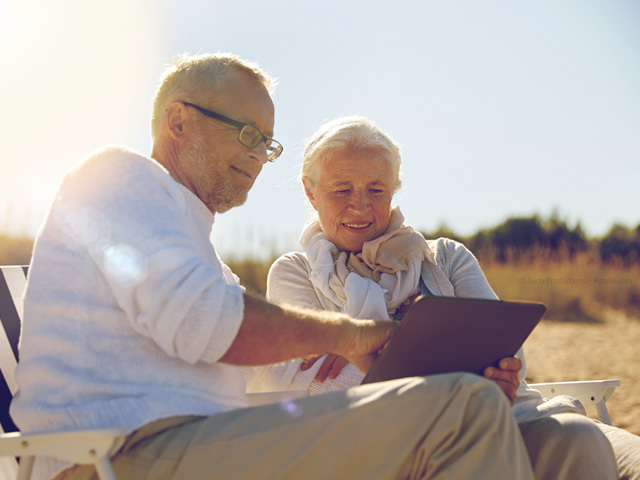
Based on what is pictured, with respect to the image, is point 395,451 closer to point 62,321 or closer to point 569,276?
point 62,321

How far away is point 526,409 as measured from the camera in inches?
109

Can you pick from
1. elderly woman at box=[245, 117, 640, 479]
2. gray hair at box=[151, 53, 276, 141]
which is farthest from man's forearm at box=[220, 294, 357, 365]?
gray hair at box=[151, 53, 276, 141]

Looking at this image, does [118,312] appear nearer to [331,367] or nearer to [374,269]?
[331,367]

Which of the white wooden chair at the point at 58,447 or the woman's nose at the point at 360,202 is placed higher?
the woman's nose at the point at 360,202

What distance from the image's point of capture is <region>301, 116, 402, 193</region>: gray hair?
3215mm

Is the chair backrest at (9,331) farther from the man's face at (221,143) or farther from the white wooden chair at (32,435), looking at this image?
the man's face at (221,143)

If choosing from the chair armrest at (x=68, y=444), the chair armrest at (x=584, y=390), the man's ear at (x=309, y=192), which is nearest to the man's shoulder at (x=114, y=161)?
the chair armrest at (x=68, y=444)

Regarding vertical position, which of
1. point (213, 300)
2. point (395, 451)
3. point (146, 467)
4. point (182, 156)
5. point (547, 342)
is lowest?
point (547, 342)

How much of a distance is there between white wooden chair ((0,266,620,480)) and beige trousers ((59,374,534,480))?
225 millimetres

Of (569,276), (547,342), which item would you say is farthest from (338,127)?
(569,276)

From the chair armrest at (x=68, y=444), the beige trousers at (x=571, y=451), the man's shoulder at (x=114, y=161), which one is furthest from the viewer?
the beige trousers at (x=571, y=451)

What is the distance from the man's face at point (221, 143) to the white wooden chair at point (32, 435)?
0.86m

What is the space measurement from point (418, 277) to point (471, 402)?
1.62 meters

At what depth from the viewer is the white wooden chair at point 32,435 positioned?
4.95ft
